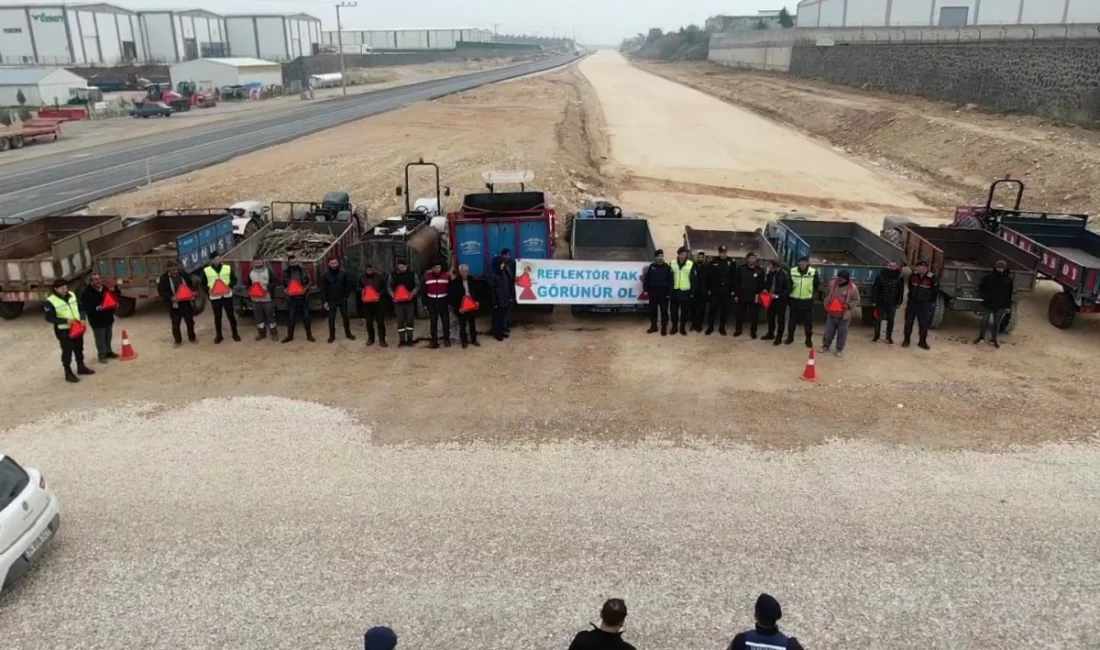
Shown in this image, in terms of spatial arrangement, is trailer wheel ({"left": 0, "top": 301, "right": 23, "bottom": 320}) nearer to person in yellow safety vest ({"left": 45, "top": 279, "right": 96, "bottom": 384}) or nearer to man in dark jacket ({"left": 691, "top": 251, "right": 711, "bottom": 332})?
person in yellow safety vest ({"left": 45, "top": 279, "right": 96, "bottom": 384})

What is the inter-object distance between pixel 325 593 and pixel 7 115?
62036 mm

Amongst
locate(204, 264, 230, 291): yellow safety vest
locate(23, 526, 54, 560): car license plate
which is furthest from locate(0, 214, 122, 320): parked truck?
locate(23, 526, 54, 560): car license plate

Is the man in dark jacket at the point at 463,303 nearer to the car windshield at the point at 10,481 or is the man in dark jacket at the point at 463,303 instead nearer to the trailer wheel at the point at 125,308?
the trailer wheel at the point at 125,308

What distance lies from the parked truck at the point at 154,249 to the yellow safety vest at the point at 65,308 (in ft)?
7.37

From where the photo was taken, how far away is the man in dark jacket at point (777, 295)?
13.9m

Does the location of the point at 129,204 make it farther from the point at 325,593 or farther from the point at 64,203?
the point at 325,593

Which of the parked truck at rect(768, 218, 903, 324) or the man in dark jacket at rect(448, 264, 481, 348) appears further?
the parked truck at rect(768, 218, 903, 324)

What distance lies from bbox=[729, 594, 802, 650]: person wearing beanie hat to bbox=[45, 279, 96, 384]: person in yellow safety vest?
37.9 ft

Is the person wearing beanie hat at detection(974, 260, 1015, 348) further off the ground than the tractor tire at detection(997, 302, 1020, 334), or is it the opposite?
the person wearing beanie hat at detection(974, 260, 1015, 348)

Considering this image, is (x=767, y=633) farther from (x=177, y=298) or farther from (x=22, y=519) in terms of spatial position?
(x=177, y=298)

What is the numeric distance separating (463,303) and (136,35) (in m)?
122

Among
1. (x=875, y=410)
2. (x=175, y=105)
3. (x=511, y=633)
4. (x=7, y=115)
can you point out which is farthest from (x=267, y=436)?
(x=175, y=105)

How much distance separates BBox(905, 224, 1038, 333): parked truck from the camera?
1445 centimetres

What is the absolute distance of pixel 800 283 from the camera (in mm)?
13992
